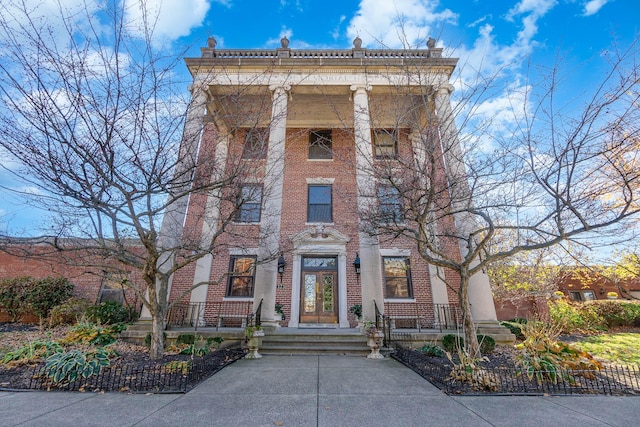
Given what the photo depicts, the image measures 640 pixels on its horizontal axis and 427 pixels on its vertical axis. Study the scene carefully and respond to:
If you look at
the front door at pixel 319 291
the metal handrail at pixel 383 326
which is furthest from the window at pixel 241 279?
the metal handrail at pixel 383 326

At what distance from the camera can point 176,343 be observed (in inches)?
326

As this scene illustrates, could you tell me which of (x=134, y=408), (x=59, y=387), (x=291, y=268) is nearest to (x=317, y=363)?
(x=134, y=408)

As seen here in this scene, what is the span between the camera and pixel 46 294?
1140 cm

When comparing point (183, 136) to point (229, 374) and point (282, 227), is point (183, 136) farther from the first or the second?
point (282, 227)

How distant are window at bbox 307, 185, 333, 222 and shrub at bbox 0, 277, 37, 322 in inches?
462

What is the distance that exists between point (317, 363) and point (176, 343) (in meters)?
4.33

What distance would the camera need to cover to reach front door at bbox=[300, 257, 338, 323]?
12.0 m

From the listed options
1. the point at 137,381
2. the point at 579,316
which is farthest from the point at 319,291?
the point at 579,316

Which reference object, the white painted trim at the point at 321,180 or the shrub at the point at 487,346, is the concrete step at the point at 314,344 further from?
the white painted trim at the point at 321,180

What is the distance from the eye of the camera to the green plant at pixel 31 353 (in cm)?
618

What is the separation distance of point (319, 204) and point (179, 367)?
909 cm

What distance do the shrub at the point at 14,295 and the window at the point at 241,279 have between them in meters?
7.77

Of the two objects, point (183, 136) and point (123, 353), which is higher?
point (183, 136)

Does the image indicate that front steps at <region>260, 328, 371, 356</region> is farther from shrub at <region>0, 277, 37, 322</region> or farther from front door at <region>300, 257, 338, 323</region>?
shrub at <region>0, 277, 37, 322</region>
